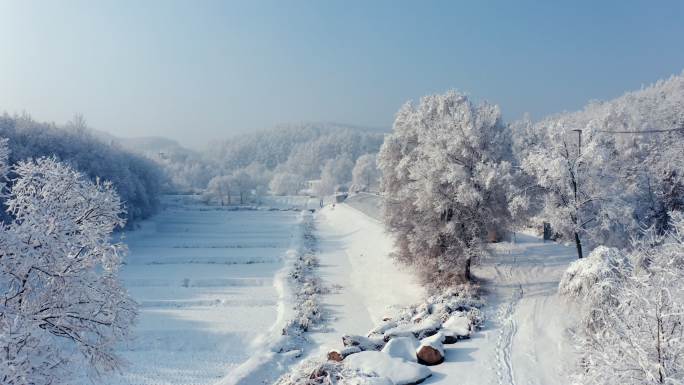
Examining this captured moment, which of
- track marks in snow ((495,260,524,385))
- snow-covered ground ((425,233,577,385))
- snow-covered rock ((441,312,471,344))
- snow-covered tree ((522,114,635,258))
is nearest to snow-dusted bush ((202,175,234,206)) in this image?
snow-covered ground ((425,233,577,385))

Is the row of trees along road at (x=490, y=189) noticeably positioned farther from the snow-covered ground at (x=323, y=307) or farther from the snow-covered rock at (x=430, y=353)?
the snow-covered rock at (x=430, y=353)

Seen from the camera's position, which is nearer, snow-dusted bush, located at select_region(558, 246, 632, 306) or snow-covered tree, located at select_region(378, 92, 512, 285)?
snow-dusted bush, located at select_region(558, 246, 632, 306)

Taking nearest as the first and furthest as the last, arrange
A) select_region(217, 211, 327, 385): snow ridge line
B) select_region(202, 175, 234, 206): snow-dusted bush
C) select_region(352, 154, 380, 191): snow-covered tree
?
select_region(217, 211, 327, 385): snow ridge line < select_region(202, 175, 234, 206): snow-dusted bush < select_region(352, 154, 380, 191): snow-covered tree

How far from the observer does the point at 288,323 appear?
2069 cm

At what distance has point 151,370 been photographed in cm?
1672

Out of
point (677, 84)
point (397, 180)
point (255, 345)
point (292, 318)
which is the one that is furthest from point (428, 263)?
point (677, 84)

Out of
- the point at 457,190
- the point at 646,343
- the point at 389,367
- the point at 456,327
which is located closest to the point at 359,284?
the point at 457,190

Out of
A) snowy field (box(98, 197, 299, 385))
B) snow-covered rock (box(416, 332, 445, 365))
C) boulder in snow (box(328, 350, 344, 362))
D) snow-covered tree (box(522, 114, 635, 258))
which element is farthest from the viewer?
snow-covered tree (box(522, 114, 635, 258))

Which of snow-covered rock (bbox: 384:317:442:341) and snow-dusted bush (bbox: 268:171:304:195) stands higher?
snow-dusted bush (bbox: 268:171:304:195)

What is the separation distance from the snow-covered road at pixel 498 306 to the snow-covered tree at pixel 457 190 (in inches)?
84.4

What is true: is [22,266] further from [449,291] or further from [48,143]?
[48,143]

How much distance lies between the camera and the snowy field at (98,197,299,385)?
17.5m

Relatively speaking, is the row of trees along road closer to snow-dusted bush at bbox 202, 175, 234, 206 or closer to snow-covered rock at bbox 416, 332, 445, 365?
snow-covered rock at bbox 416, 332, 445, 365

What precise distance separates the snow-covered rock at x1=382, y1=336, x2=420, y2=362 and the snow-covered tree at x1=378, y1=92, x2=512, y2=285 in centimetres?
894
